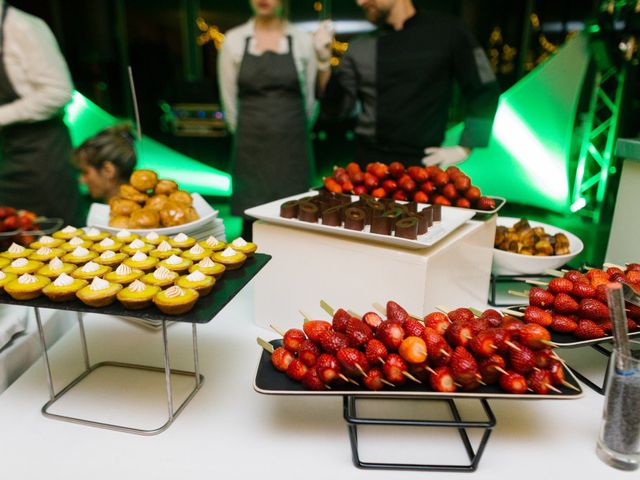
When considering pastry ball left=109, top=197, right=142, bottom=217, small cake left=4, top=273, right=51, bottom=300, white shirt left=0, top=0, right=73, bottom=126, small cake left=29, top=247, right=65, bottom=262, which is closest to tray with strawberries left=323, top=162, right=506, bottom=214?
pastry ball left=109, top=197, right=142, bottom=217

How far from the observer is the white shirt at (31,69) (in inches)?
100

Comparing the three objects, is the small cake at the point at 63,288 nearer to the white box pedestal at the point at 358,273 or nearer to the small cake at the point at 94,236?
A: the small cake at the point at 94,236

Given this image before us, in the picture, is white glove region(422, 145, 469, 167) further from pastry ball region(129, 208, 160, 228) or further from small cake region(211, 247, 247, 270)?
small cake region(211, 247, 247, 270)

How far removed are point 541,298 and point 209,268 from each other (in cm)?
69

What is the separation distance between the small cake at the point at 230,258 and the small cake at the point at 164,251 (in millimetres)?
103

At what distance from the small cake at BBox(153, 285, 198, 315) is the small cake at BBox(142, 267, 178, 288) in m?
0.07

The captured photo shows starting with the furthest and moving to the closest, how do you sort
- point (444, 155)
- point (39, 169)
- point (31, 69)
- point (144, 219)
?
point (39, 169) < point (31, 69) < point (444, 155) < point (144, 219)

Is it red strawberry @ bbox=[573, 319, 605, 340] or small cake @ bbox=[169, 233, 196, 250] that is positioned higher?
small cake @ bbox=[169, 233, 196, 250]

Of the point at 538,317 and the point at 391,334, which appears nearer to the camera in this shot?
the point at 391,334

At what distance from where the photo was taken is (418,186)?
5.18 feet

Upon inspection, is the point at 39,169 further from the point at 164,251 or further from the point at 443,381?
the point at 443,381

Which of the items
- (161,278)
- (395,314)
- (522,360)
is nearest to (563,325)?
(522,360)

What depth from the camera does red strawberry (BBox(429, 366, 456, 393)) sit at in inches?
32.0

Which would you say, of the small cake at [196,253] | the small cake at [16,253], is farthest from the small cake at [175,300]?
the small cake at [16,253]
